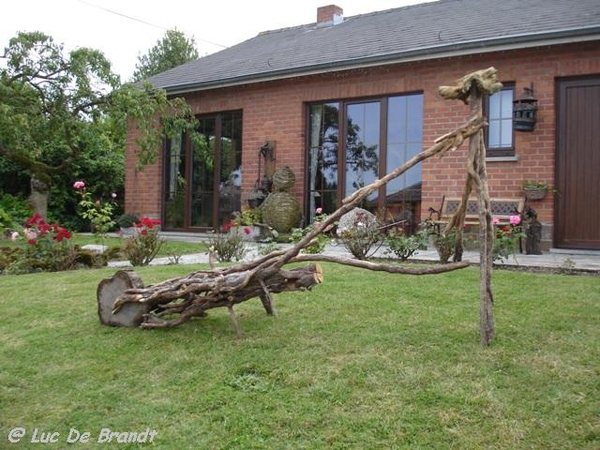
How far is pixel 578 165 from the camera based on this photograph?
889 cm

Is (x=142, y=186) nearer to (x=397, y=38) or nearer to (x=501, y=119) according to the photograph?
(x=397, y=38)

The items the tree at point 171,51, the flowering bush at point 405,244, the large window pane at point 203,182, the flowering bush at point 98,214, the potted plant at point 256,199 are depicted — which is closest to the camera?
the flowering bush at point 405,244

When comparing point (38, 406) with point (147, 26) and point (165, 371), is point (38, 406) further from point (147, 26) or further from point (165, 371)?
point (147, 26)

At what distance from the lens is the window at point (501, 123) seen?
369 inches

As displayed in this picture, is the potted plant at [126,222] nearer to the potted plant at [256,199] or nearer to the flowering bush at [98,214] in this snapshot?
the potted plant at [256,199]

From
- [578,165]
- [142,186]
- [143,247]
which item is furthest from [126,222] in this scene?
[578,165]

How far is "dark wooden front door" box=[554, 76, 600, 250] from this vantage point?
28.7ft

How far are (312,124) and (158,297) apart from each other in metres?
8.27

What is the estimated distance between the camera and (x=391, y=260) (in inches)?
281

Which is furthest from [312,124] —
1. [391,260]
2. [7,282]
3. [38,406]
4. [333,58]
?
[38,406]

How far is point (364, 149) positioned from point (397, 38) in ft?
6.99

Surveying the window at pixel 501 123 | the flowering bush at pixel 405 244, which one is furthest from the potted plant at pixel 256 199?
the flowering bush at pixel 405 244

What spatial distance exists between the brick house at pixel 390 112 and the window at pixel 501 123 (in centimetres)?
2

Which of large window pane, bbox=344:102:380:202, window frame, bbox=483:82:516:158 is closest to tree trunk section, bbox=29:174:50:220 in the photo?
large window pane, bbox=344:102:380:202
